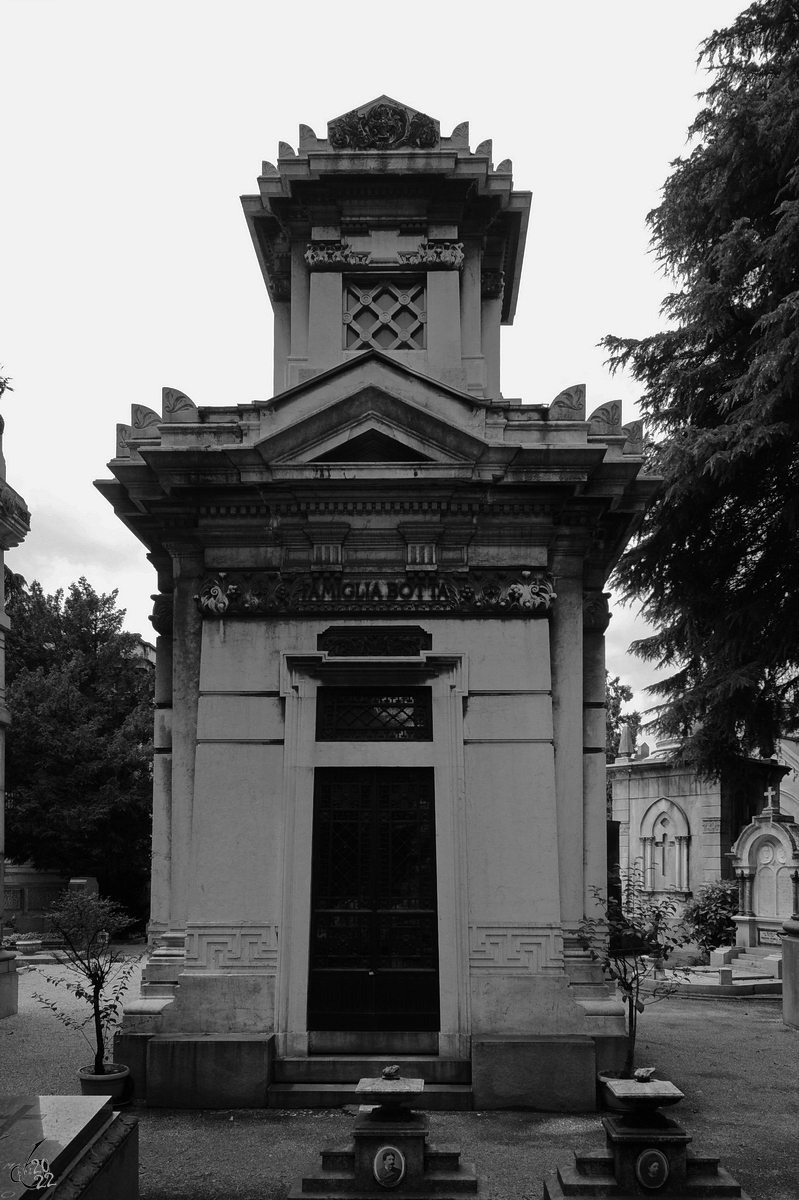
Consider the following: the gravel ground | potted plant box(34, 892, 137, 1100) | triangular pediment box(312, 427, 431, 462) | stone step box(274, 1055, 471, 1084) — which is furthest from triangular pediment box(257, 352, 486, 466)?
the gravel ground

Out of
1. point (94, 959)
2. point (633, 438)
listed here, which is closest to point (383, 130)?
point (633, 438)

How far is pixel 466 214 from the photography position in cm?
1238

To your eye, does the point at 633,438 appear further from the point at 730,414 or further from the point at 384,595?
the point at 730,414

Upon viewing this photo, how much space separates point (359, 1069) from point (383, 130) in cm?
1029

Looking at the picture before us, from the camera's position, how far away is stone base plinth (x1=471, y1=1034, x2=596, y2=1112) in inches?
366

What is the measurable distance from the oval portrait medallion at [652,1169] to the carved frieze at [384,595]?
17.3 ft

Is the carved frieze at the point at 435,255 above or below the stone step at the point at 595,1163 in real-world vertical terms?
above

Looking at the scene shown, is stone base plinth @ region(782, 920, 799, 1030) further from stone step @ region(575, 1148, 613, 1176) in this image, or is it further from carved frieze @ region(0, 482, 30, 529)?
carved frieze @ region(0, 482, 30, 529)

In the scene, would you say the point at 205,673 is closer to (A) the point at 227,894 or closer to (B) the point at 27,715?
(A) the point at 227,894

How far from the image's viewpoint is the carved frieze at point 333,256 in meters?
12.1

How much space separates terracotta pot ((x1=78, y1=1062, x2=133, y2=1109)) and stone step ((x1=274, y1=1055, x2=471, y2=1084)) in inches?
52.9

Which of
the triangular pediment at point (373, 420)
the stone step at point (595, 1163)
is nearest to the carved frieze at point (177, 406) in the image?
the triangular pediment at point (373, 420)

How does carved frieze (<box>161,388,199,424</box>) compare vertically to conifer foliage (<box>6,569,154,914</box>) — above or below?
above

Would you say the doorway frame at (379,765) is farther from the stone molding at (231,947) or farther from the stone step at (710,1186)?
the stone step at (710,1186)
